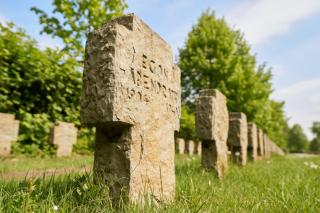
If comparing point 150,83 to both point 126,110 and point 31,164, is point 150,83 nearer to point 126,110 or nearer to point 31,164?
point 126,110

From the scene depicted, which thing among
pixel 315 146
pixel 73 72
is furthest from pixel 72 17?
pixel 315 146

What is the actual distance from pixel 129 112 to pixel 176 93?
105 centimetres

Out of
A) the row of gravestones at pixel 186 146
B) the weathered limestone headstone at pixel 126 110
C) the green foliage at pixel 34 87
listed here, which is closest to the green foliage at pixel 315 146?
the row of gravestones at pixel 186 146

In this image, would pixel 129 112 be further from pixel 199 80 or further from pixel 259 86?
pixel 259 86

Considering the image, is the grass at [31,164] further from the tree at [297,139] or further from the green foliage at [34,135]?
the tree at [297,139]

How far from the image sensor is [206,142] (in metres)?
5.12

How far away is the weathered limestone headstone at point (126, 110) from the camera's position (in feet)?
7.76

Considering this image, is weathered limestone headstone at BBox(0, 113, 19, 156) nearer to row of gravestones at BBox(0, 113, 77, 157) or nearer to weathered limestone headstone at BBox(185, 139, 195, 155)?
row of gravestones at BBox(0, 113, 77, 157)

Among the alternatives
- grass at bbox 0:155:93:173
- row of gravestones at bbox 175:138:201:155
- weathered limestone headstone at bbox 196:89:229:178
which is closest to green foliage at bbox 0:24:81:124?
grass at bbox 0:155:93:173

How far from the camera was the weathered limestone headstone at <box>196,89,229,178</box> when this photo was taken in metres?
4.84

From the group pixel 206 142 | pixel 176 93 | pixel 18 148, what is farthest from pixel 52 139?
pixel 176 93

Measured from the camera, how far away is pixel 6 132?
22.4 feet

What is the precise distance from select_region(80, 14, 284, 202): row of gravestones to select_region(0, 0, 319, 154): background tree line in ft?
18.3

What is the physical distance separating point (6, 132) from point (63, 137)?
1487 mm
